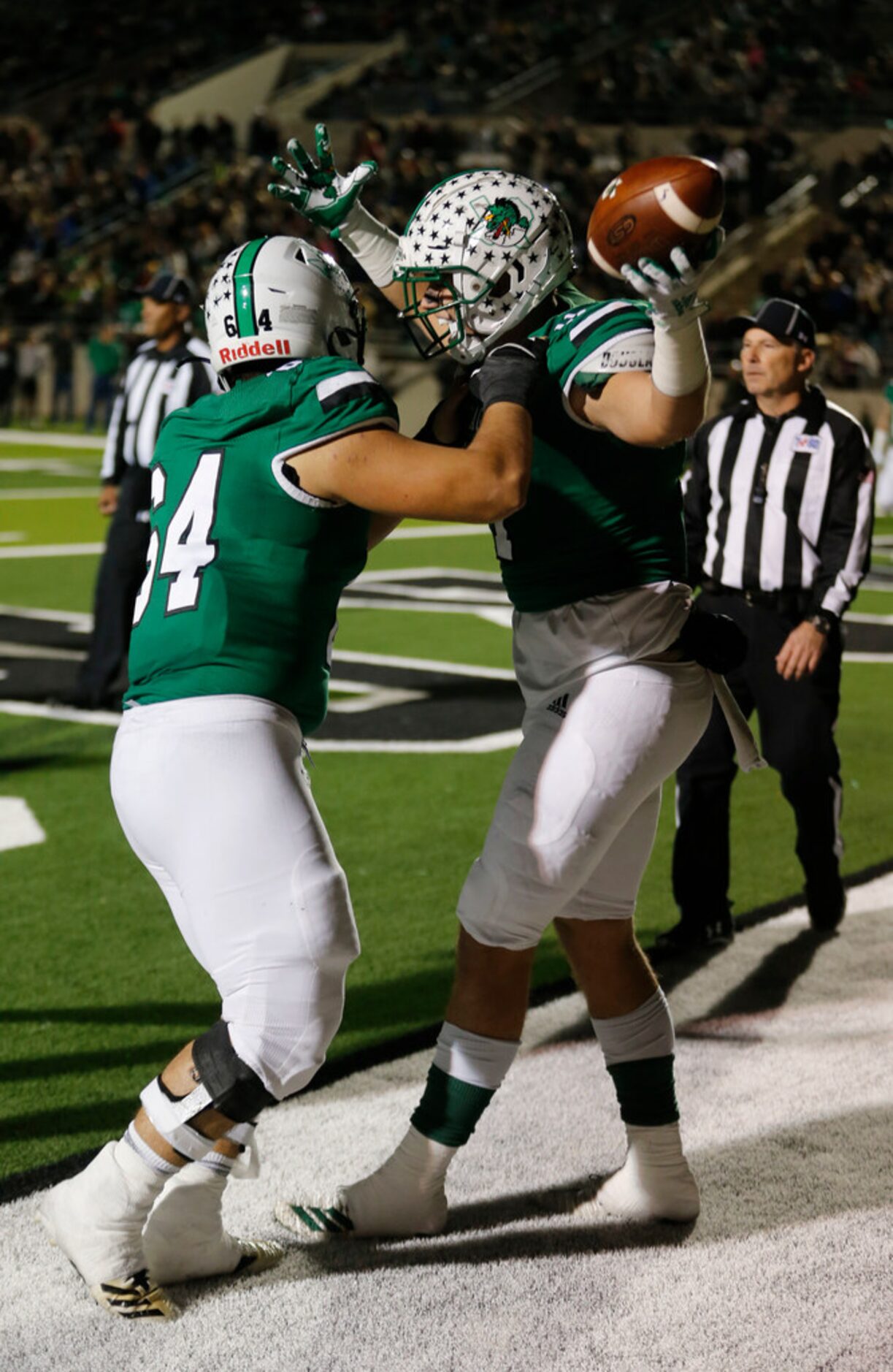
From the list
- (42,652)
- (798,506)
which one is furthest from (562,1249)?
(42,652)

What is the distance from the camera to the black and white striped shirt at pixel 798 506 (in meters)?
4.93

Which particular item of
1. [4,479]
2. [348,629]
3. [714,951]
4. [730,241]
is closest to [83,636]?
[348,629]

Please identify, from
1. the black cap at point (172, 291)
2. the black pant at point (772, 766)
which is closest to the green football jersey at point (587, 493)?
the black pant at point (772, 766)

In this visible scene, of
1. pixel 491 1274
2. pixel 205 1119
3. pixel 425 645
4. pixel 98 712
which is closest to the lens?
pixel 205 1119

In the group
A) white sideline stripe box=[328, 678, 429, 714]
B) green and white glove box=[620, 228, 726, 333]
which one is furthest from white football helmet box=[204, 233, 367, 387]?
white sideline stripe box=[328, 678, 429, 714]

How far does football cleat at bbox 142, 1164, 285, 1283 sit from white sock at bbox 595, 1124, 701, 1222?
0.77 meters

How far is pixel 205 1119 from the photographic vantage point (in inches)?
105

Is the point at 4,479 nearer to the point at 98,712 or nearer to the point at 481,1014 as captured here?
the point at 98,712

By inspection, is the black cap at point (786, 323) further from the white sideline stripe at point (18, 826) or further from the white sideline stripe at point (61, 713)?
the white sideline stripe at point (61, 713)

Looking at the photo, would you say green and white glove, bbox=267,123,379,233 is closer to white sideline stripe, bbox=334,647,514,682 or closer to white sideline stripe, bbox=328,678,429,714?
white sideline stripe, bbox=328,678,429,714

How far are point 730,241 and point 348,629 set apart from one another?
55.7 feet

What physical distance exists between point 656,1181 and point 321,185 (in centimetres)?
207

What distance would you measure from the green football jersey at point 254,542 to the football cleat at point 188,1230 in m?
0.83

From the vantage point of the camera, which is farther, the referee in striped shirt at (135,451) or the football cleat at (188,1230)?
the referee in striped shirt at (135,451)
